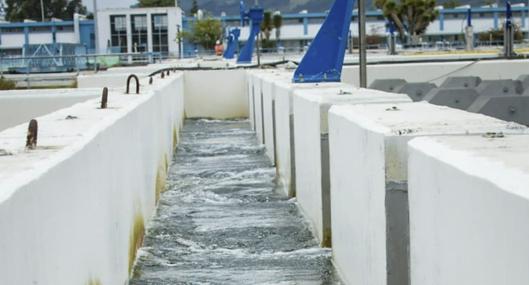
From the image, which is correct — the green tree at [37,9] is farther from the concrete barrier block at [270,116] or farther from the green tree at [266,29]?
the concrete barrier block at [270,116]

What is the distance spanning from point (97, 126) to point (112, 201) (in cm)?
54

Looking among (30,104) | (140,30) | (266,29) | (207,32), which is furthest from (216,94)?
(266,29)

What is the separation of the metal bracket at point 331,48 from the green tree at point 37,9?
123160 millimetres

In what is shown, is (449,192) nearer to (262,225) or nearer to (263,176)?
(262,225)

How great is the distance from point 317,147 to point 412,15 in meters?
72.2

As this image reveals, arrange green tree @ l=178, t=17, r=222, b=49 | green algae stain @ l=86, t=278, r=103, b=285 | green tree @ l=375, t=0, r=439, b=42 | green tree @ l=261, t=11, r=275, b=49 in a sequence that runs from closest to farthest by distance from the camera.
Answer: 1. green algae stain @ l=86, t=278, r=103, b=285
2. green tree @ l=375, t=0, r=439, b=42
3. green tree @ l=178, t=17, r=222, b=49
4. green tree @ l=261, t=11, r=275, b=49

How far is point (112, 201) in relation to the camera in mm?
7273

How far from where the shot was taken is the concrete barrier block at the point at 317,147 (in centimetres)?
925

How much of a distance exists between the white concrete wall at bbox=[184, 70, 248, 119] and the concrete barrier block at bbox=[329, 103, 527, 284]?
68.0ft

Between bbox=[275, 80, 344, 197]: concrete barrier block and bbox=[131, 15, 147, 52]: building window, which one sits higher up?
bbox=[131, 15, 147, 52]: building window

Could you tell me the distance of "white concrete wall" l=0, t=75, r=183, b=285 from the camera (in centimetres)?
421

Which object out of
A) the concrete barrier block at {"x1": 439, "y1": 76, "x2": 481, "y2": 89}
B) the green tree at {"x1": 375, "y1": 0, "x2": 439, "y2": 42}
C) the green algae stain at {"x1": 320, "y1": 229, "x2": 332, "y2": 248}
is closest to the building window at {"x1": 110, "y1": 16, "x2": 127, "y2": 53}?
the green tree at {"x1": 375, "y1": 0, "x2": 439, "y2": 42}

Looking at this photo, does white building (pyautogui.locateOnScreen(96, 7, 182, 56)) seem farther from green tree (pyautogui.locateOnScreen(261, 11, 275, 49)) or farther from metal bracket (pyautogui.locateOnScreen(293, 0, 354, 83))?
metal bracket (pyautogui.locateOnScreen(293, 0, 354, 83))

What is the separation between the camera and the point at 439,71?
25609 mm
